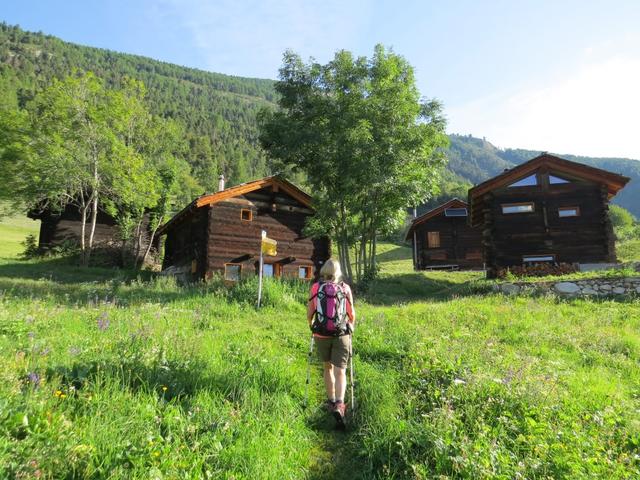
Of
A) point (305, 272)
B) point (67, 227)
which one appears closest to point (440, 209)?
point (305, 272)

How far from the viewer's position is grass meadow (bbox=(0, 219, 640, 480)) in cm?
401

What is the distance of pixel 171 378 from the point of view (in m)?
5.58

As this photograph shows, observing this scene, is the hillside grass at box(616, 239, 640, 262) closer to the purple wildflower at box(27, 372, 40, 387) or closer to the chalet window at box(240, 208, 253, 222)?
the chalet window at box(240, 208, 253, 222)

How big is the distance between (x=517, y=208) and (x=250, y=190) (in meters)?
15.4

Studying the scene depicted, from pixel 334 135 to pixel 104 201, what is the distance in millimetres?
20250

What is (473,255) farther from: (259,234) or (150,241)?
(150,241)

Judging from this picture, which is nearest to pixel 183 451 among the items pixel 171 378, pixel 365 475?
pixel 171 378

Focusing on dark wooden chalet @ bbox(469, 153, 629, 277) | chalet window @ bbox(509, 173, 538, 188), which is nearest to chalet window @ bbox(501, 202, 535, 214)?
dark wooden chalet @ bbox(469, 153, 629, 277)

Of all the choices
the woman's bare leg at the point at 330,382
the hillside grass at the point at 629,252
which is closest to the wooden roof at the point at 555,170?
the hillside grass at the point at 629,252

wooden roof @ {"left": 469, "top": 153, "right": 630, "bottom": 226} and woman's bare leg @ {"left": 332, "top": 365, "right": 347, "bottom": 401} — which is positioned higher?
wooden roof @ {"left": 469, "top": 153, "right": 630, "bottom": 226}

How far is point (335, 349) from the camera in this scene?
6.04 metres

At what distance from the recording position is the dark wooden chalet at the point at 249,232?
23438 millimetres

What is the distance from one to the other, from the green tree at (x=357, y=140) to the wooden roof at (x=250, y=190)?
3.15m

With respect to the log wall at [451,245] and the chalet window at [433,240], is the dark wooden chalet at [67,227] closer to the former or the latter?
the log wall at [451,245]
